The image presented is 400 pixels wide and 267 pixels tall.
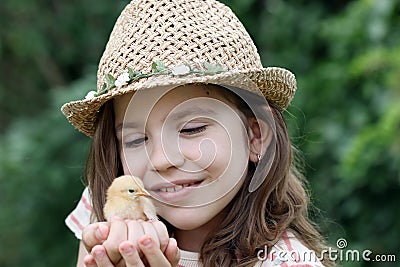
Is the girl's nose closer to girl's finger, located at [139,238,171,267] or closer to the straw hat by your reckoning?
the straw hat

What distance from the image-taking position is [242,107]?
1483 millimetres

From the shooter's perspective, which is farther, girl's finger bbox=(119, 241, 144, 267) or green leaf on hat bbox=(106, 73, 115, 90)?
green leaf on hat bbox=(106, 73, 115, 90)

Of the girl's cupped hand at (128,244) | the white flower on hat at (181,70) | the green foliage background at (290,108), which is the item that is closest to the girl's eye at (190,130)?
the white flower on hat at (181,70)

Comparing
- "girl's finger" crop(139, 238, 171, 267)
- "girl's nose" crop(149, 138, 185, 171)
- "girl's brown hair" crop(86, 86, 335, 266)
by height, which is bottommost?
"girl's brown hair" crop(86, 86, 335, 266)

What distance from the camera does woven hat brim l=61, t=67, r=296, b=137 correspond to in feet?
4.44

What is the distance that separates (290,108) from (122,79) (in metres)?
1.44

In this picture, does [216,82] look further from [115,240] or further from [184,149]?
[115,240]

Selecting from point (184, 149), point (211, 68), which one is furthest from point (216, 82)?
point (184, 149)

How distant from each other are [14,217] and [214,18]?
237 centimetres

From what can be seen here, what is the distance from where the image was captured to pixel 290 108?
2.76 meters

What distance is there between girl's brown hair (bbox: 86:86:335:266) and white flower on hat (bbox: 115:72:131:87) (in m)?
Result: 0.11

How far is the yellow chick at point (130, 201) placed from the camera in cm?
126

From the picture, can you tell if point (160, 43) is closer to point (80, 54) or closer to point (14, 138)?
point (14, 138)

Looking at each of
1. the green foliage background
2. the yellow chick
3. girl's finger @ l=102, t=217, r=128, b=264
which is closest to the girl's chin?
the yellow chick
